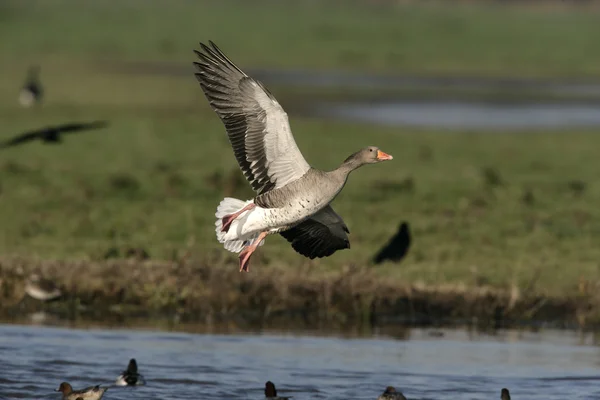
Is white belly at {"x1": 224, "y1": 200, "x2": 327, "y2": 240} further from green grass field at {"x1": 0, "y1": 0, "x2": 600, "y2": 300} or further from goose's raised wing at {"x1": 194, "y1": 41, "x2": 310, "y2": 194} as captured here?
green grass field at {"x1": 0, "y1": 0, "x2": 600, "y2": 300}

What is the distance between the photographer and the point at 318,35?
87250 mm

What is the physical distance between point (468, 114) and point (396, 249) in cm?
2855

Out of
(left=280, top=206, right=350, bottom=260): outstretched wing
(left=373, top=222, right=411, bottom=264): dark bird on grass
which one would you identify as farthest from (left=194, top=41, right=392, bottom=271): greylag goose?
(left=373, top=222, right=411, bottom=264): dark bird on grass

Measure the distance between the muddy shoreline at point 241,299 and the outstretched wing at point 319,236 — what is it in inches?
98.2

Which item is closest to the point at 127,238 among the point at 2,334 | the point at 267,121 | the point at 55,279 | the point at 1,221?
the point at 1,221

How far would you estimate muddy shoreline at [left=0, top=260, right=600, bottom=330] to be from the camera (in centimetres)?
1605

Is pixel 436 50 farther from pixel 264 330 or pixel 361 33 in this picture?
pixel 264 330

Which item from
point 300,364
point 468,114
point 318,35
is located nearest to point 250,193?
point 300,364

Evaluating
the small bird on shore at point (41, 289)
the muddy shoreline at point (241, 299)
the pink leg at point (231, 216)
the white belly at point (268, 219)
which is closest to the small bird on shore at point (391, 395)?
the white belly at point (268, 219)

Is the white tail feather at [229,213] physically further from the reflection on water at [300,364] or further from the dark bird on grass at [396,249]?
the dark bird on grass at [396,249]

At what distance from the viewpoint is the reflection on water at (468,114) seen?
138ft

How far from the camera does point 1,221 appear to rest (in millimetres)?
21125

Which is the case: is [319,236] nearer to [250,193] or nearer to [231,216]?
[231,216]

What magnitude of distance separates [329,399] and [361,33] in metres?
78.2
